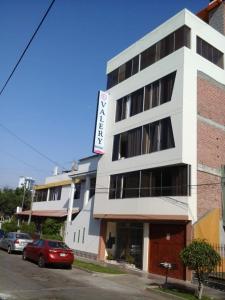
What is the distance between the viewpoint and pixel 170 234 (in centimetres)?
2077

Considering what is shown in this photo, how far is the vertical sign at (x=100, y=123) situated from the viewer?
90.5 feet

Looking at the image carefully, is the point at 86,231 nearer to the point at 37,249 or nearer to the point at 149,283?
the point at 37,249

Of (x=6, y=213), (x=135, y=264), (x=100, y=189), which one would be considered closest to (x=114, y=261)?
(x=135, y=264)

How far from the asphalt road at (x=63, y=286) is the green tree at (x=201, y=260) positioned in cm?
176

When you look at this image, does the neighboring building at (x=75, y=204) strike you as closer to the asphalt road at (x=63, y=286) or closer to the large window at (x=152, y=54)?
the large window at (x=152, y=54)

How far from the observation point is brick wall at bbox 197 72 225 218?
68.3ft

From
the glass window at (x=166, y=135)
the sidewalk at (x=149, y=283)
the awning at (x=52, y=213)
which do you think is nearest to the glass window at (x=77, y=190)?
the awning at (x=52, y=213)

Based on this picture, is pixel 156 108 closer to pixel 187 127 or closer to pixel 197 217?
pixel 187 127

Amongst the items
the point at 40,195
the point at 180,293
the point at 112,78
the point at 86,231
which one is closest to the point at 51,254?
the point at 180,293

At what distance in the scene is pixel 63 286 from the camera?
13.7m

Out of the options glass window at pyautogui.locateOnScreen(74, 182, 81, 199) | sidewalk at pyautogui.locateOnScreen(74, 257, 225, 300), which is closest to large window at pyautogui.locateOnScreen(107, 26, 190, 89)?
glass window at pyautogui.locateOnScreen(74, 182, 81, 199)

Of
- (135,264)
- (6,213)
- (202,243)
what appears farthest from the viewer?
(6,213)

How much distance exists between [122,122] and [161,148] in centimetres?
545

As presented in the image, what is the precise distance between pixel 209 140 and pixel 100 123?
9187 mm
